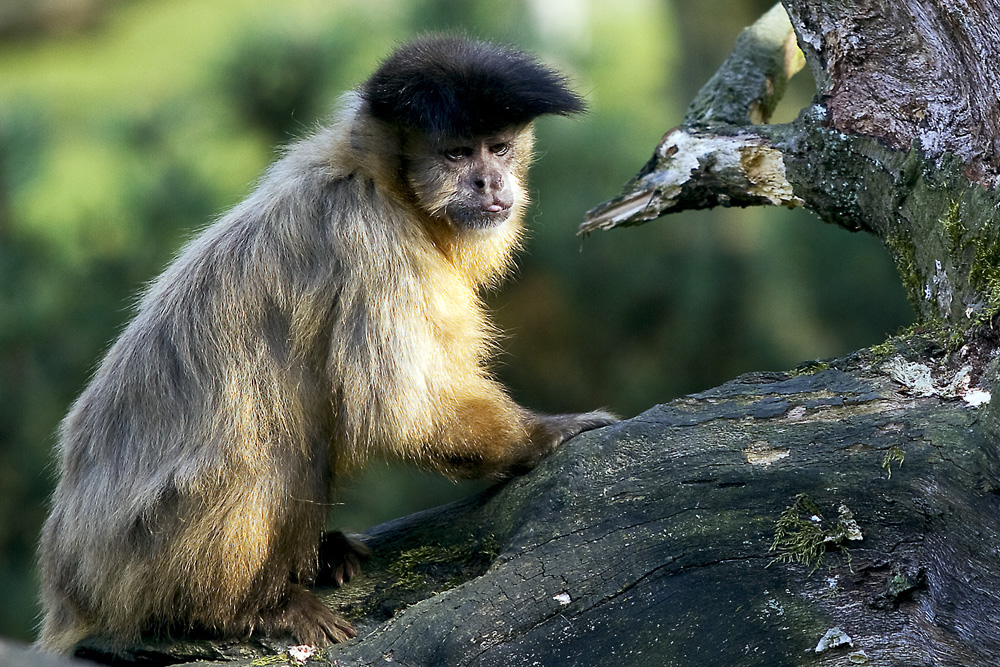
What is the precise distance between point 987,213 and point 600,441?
1.96 meters

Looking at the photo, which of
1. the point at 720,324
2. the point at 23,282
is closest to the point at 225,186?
the point at 23,282

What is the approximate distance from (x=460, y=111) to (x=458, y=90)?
0.36 feet

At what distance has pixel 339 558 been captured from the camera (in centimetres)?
505

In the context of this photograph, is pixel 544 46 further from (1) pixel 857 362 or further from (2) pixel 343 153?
(1) pixel 857 362

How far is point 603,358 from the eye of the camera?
1231 cm

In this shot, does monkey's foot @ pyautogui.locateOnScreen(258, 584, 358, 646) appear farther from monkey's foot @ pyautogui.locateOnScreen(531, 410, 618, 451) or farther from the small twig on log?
the small twig on log

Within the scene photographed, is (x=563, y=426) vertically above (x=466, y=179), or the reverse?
(x=466, y=179)

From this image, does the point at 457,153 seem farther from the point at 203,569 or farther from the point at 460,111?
the point at 203,569

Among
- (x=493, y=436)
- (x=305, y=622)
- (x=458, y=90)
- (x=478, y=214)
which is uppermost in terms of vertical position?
(x=458, y=90)

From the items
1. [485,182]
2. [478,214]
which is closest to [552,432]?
[478,214]

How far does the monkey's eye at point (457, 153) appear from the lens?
548 cm

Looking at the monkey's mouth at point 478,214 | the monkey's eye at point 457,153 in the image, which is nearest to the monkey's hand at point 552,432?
the monkey's mouth at point 478,214

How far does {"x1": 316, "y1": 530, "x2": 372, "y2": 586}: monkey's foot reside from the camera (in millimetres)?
5000

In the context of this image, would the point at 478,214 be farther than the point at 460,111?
Yes
